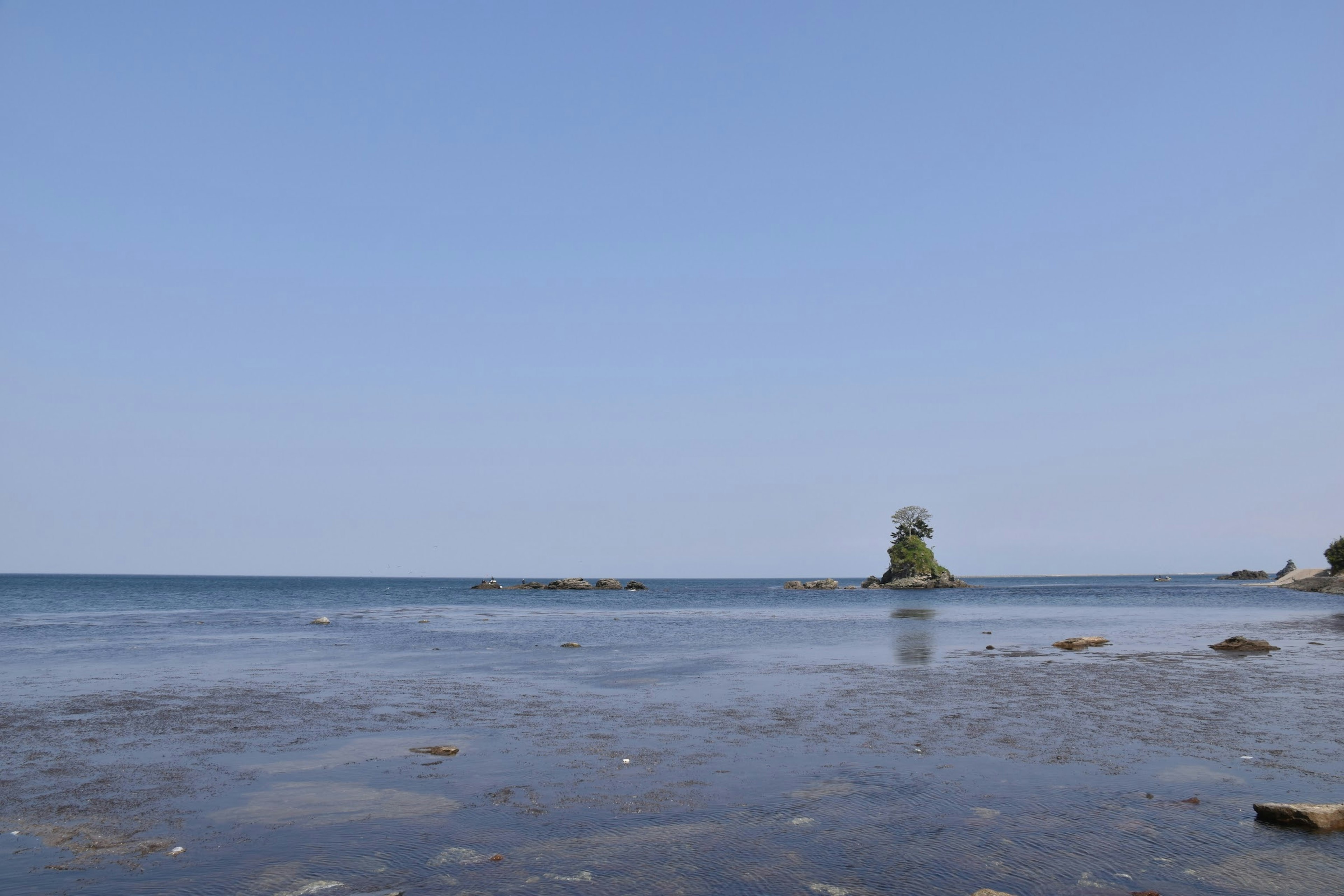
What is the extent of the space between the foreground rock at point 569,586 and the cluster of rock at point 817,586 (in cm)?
4624

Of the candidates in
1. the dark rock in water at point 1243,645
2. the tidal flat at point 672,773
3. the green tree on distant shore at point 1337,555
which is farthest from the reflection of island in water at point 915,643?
the green tree on distant shore at point 1337,555

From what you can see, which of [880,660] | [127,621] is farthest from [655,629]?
[127,621]

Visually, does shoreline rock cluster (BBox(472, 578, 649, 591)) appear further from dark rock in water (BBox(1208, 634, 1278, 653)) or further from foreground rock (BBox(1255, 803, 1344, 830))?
foreground rock (BBox(1255, 803, 1344, 830))

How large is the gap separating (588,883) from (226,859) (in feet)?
17.7

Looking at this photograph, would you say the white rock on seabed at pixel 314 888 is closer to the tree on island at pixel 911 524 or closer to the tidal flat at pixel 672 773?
the tidal flat at pixel 672 773

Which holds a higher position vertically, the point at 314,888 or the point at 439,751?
the point at 314,888

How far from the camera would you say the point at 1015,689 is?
27188mm

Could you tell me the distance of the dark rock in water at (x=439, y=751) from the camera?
17.8 m

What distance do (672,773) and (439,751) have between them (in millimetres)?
5607

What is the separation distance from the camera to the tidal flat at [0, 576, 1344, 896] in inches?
432

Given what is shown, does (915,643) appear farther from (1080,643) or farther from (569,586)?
(569,586)

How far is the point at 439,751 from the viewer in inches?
709

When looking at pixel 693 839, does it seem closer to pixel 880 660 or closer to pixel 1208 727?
pixel 1208 727

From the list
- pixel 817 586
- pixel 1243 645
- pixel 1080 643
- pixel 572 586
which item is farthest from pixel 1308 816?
pixel 817 586
